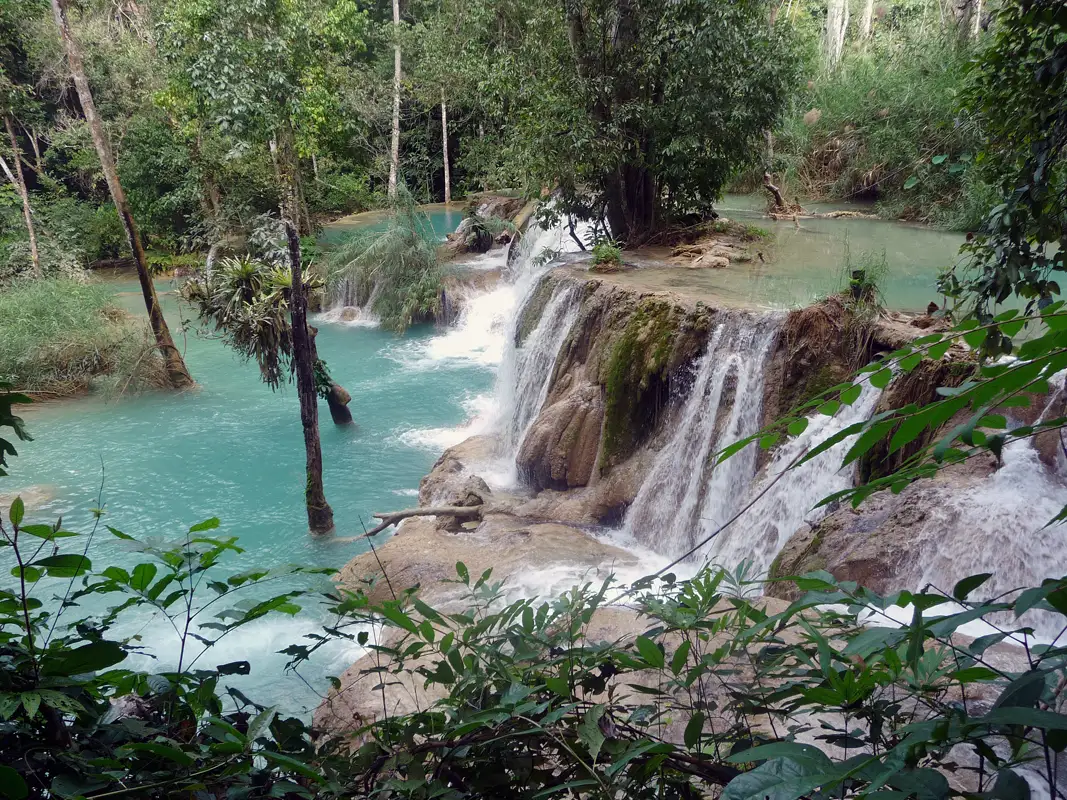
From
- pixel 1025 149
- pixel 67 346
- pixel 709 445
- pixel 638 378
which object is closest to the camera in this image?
pixel 1025 149

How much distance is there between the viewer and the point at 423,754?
1358mm

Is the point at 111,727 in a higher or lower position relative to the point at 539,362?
higher

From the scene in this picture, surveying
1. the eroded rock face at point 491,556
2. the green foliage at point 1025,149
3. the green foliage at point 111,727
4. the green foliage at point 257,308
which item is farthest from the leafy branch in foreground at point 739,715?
the green foliage at point 257,308

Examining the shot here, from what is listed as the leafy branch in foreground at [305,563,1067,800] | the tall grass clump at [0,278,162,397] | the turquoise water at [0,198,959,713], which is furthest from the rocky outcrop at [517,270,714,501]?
the tall grass clump at [0,278,162,397]

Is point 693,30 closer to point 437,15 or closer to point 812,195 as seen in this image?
point 812,195

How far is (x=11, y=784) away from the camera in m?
0.96

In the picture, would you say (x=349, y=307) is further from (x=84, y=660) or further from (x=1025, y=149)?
Answer: (x=84, y=660)

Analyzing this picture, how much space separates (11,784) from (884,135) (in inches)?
805

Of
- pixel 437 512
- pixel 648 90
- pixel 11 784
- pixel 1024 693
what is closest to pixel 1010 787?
pixel 1024 693

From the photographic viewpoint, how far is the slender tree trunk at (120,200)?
11.6 meters

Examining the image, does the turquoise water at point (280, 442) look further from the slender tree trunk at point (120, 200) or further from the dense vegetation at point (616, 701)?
the dense vegetation at point (616, 701)

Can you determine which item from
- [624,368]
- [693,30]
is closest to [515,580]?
[624,368]

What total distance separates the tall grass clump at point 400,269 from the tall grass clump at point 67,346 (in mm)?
4851

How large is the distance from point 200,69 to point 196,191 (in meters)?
7.29
